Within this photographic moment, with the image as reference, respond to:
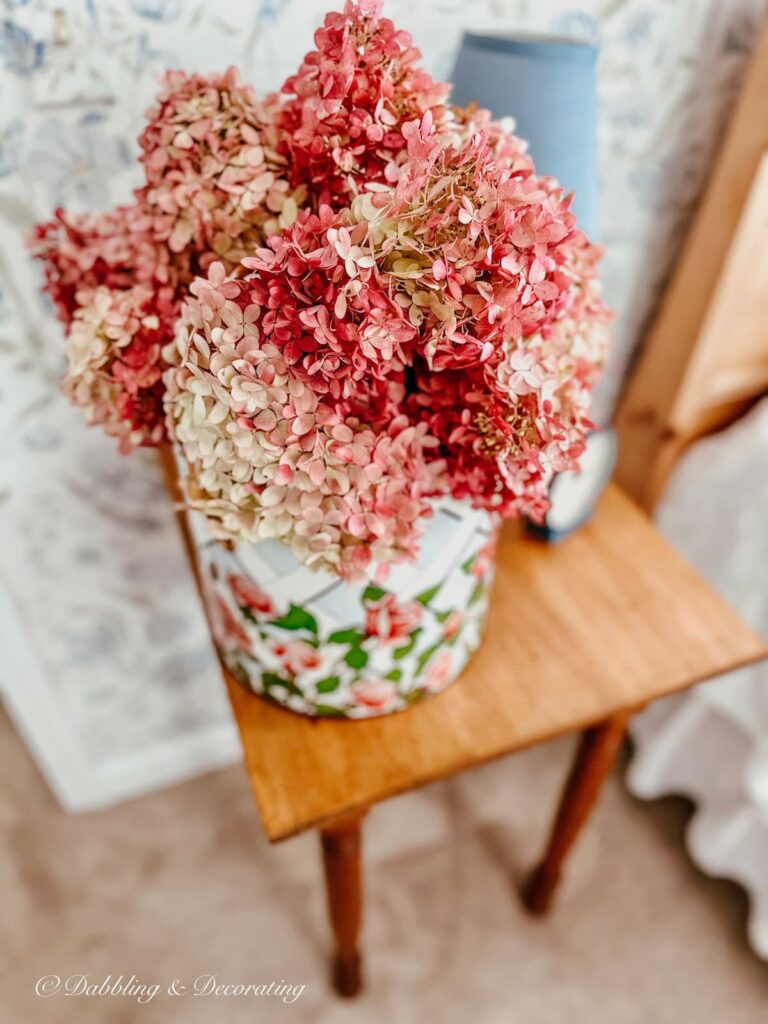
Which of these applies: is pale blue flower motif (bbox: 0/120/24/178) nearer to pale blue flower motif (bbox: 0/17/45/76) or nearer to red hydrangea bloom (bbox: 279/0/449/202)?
pale blue flower motif (bbox: 0/17/45/76)

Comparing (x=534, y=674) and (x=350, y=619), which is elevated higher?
(x=350, y=619)

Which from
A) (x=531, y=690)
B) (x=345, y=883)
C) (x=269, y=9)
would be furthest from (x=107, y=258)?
(x=345, y=883)

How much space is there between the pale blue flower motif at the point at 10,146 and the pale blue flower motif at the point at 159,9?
0.15 m

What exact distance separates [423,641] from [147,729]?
33.5 inches

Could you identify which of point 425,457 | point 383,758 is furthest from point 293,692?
point 425,457

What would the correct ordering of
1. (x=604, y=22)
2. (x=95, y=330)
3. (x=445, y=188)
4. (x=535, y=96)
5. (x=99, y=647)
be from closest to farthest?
(x=445, y=188) < (x=95, y=330) < (x=535, y=96) < (x=604, y=22) < (x=99, y=647)

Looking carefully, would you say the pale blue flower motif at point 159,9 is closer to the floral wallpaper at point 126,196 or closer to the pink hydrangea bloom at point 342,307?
the floral wallpaper at point 126,196

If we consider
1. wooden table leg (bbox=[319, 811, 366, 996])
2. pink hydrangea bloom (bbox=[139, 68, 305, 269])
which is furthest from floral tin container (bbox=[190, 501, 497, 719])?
pink hydrangea bloom (bbox=[139, 68, 305, 269])

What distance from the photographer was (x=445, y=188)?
15.7 inches

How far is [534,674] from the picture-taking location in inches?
30.7

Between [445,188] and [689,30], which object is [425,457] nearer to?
[445,188]

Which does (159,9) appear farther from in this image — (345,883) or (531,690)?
(345,883)

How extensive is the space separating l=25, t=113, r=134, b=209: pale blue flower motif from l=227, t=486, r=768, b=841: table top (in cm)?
52

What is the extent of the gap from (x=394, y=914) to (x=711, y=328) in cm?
104
